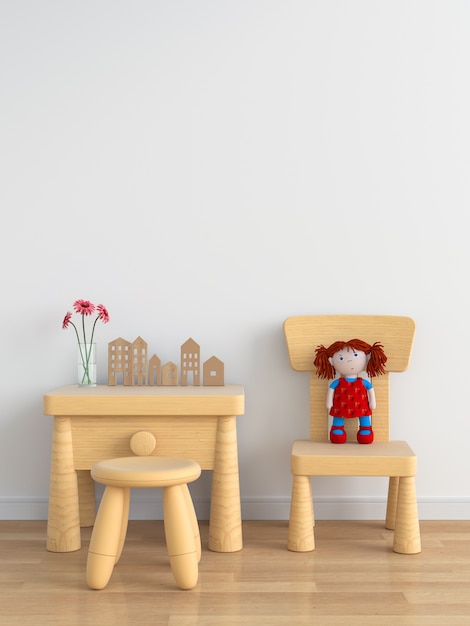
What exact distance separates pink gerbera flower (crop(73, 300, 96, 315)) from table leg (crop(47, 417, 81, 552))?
392 millimetres

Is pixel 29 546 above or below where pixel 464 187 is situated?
below

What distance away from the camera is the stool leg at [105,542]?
6.40 feet

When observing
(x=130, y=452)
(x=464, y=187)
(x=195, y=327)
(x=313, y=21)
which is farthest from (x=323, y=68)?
(x=130, y=452)

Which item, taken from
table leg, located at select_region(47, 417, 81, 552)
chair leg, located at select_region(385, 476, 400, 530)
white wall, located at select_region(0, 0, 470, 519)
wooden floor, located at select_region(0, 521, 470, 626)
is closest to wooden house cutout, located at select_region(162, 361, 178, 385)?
white wall, located at select_region(0, 0, 470, 519)

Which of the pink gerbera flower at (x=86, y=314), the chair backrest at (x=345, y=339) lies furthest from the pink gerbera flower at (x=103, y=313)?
the chair backrest at (x=345, y=339)

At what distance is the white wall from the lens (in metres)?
2.66

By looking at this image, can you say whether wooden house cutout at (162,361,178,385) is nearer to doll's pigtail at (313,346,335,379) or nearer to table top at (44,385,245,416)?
table top at (44,385,245,416)

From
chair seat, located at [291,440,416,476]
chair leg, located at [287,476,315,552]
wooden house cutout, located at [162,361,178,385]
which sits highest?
wooden house cutout, located at [162,361,178,385]

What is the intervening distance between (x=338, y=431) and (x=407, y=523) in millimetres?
377

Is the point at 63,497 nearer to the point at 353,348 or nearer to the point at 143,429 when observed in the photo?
the point at 143,429

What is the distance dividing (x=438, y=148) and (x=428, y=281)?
447mm

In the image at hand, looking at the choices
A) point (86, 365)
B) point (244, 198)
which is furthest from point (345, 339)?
point (86, 365)

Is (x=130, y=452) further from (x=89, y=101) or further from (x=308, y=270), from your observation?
(x=89, y=101)

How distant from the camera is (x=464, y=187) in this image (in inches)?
104
